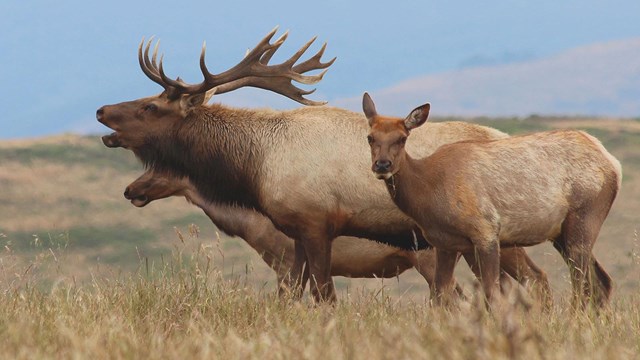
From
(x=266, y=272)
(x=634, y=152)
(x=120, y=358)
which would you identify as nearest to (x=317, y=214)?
(x=120, y=358)

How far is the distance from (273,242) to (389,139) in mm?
3337

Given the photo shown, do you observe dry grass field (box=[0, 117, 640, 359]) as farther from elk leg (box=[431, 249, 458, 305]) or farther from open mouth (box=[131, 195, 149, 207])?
open mouth (box=[131, 195, 149, 207])

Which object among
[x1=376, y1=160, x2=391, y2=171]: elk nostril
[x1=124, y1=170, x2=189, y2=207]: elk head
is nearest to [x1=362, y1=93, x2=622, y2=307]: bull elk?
[x1=376, y1=160, x2=391, y2=171]: elk nostril

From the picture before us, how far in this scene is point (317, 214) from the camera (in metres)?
10.1

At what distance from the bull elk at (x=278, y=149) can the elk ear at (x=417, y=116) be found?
5.74 feet

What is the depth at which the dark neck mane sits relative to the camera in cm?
1066

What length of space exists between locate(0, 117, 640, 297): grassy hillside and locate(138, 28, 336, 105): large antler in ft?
31.0

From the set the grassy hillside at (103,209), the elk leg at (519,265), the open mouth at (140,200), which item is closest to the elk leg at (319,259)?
the elk leg at (519,265)

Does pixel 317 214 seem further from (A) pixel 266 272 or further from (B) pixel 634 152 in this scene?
(B) pixel 634 152

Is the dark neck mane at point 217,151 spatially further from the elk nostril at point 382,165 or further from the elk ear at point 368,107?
the elk nostril at point 382,165

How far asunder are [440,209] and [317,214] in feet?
5.48

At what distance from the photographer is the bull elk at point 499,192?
853 centimetres

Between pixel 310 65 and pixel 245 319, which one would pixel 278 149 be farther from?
pixel 245 319

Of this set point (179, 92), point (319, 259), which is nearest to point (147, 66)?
point (179, 92)
